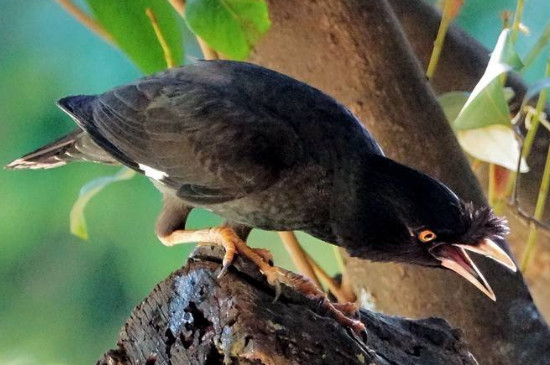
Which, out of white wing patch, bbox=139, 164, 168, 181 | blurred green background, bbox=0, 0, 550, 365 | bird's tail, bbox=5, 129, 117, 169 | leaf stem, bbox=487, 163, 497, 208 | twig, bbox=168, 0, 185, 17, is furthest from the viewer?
blurred green background, bbox=0, 0, 550, 365

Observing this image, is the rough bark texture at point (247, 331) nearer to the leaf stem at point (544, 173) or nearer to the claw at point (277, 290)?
the claw at point (277, 290)

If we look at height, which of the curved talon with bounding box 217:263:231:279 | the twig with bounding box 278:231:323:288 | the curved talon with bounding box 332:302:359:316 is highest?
the curved talon with bounding box 217:263:231:279

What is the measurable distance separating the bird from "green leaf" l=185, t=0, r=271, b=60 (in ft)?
0.32

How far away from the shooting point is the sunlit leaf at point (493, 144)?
1058mm

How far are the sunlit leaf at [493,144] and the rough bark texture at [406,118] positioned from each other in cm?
14

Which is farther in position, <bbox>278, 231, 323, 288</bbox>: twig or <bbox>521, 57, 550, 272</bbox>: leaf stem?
<bbox>278, 231, 323, 288</bbox>: twig

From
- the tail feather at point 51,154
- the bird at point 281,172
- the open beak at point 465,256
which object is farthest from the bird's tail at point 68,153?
the open beak at point 465,256

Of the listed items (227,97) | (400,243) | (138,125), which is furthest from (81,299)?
(400,243)

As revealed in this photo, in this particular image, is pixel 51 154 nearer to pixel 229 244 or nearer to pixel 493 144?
pixel 229 244

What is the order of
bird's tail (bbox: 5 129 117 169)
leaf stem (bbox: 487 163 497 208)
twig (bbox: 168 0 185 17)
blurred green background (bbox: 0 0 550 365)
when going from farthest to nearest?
blurred green background (bbox: 0 0 550 365)
leaf stem (bbox: 487 163 497 208)
twig (bbox: 168 0 185 17)
bird's tail (bbox: 5 129 117 169)

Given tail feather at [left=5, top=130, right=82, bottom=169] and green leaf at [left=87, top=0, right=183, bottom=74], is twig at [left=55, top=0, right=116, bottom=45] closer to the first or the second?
green leaf at [left=87, top=0, right=183, bottom=74]

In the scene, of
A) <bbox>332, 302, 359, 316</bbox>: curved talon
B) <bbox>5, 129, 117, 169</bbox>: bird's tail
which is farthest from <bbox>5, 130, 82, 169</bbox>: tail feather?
<bbox>332, 302, 359, 316</bbox>: curved talon

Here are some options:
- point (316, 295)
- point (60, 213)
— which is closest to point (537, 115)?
point (316, 295)

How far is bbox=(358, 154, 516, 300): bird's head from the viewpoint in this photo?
0.84 m
